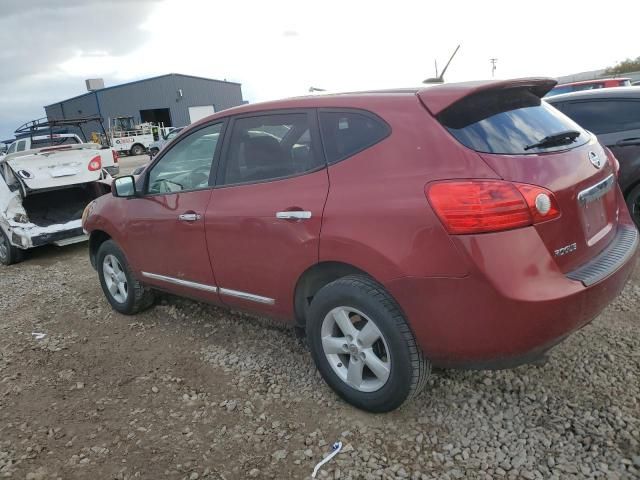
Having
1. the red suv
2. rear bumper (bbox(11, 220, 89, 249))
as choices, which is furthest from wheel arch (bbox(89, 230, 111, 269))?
rear bumper (bbox(11, 220, 89, 249))

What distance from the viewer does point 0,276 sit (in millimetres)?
6805

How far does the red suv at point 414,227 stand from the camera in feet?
7.23

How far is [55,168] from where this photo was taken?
24.0 ft

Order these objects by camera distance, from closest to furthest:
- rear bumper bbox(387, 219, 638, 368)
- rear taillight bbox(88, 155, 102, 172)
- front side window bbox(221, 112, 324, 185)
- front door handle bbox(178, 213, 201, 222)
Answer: rear bumper bbox(387, 219, 638, 368) < front side window bbox(221, 112, 324, 185) < front door handle bbox(178, 213, 201, 222) < rear taillight bbox(88, 155, 102, 172)

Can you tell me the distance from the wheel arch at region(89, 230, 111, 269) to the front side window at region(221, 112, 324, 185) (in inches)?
78.6

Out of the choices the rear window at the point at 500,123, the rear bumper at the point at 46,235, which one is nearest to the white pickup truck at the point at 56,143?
the rear bumper at the point at 46,235

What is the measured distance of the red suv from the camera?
2.20 m

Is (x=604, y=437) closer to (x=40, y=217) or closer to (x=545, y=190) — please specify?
(x=545, y=190)

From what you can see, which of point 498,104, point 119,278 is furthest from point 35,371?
point 498,104

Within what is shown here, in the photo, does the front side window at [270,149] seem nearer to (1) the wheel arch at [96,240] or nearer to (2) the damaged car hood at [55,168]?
(1) the wheel arch at [96,240]

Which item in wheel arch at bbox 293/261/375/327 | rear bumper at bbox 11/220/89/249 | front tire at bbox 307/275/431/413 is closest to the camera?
front tire at bbox 307/275/431/413

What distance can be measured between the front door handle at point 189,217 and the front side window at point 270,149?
319 mm

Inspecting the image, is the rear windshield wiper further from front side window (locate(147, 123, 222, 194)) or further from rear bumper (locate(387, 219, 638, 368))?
front side window (locate(147, 123, 222, 194))

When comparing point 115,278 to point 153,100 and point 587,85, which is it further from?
point 153,100
